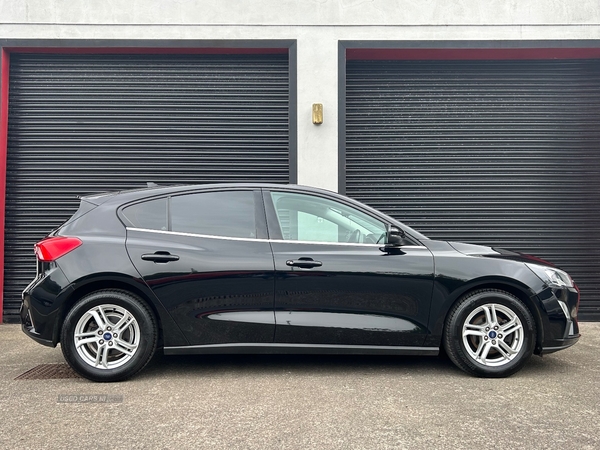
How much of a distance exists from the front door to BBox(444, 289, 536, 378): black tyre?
261 millimetres

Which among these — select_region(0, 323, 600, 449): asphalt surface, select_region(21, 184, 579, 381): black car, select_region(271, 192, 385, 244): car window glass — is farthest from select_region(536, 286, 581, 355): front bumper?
select_region(271, 192, 385, 244): car window glass

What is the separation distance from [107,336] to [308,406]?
166cm

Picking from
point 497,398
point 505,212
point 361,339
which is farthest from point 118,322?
point 505,212

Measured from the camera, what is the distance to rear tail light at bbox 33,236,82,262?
420 cm

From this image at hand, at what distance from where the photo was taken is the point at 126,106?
7652 mm

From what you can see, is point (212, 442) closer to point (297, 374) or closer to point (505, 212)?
point (297, 374)

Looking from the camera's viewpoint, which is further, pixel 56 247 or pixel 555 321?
pixel 555 321

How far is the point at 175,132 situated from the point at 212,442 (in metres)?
5.46

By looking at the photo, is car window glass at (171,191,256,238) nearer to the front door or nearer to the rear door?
the rear door

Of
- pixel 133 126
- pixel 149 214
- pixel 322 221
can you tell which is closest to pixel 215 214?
pixel 149 214

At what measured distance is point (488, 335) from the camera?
427 centimetres

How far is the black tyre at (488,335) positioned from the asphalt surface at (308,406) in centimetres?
13

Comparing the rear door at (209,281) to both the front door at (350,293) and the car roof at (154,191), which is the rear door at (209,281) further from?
the car roof at (154,191)
